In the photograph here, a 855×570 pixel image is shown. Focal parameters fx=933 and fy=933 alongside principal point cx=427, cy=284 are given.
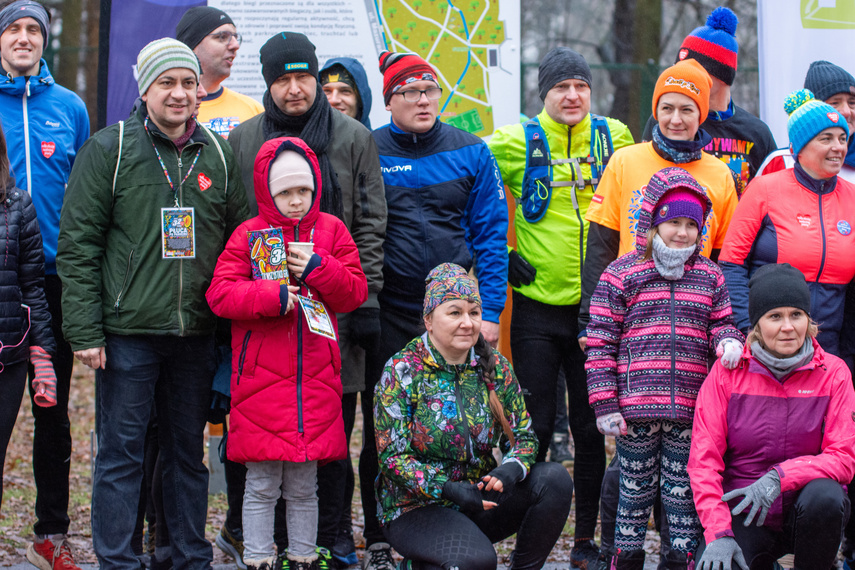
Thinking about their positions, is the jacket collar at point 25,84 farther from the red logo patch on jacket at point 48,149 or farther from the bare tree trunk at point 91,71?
the bare tree trunk at point 91,71

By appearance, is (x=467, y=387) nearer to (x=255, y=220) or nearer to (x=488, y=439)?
(x=488, y=439)

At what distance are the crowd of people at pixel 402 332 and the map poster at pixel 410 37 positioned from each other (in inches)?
59.0

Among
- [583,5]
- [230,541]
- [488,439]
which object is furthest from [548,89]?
[583,5]

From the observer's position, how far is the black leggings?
3730 millimetres

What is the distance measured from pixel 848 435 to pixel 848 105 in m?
2.02

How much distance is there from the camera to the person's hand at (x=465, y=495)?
376 cm

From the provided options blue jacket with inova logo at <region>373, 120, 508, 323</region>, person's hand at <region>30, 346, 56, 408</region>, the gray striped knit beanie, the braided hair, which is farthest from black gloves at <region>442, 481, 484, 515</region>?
the gray striped knit beanie

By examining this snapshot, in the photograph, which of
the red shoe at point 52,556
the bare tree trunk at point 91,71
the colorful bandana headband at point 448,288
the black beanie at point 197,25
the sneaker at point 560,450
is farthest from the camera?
the bare tree trunk at point 91,71

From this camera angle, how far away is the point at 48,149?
462cm

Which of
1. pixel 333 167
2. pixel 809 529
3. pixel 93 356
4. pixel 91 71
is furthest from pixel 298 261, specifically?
pixel 91 71

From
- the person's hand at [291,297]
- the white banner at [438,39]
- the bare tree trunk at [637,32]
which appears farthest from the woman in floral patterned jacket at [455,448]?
the bare tree trunk at [637,32]

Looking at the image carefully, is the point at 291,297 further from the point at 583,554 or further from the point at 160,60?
the point at 583,554

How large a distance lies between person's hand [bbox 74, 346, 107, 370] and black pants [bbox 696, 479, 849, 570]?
259 cm

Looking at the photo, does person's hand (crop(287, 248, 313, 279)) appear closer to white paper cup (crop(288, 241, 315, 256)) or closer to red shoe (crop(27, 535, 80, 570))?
white paper cup (crop(288, 241, 315, 256))
